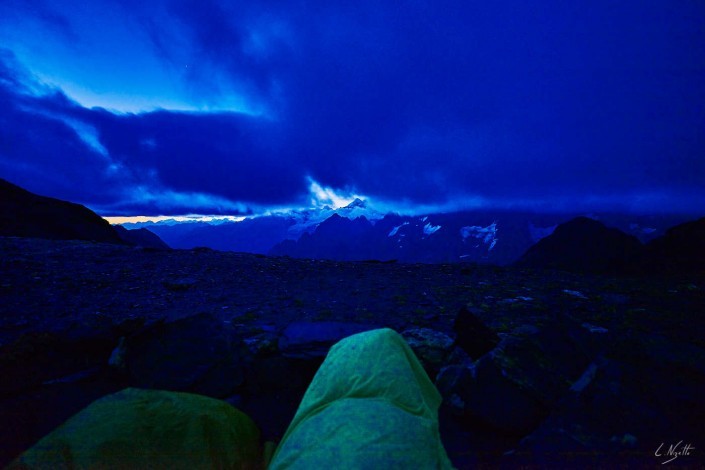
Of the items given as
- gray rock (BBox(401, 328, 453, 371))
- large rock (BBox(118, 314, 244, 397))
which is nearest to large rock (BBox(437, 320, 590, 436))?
gray rock (BBox(401, 328, 453, 371))

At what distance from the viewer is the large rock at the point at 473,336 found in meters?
4.47

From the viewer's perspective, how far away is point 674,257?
50.8 feet

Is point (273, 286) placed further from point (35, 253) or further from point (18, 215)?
point (18, 215)

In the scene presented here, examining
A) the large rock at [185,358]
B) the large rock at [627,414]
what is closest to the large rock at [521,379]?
the large rock at [627,414]

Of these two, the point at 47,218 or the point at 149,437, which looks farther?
the point at 47,218

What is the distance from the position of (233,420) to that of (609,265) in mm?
18638

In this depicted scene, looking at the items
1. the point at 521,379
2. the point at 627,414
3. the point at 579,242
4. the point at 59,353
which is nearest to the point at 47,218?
the point at 59,353

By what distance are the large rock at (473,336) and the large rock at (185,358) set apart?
337 centimetres

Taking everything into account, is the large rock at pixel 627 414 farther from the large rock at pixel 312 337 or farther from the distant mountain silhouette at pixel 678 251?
the distant mountain silhouette at pixel 678 251

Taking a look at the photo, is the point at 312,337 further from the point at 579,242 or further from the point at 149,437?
the point at 579,242

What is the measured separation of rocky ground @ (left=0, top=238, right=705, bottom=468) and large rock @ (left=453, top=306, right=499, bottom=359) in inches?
0.9

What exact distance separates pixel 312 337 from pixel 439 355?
6.49ft

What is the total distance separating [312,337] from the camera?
477cm

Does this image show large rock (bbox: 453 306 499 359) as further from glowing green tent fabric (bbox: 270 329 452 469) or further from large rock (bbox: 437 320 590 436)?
glowing green tent fabric (bbox: 270 329 452 469)
